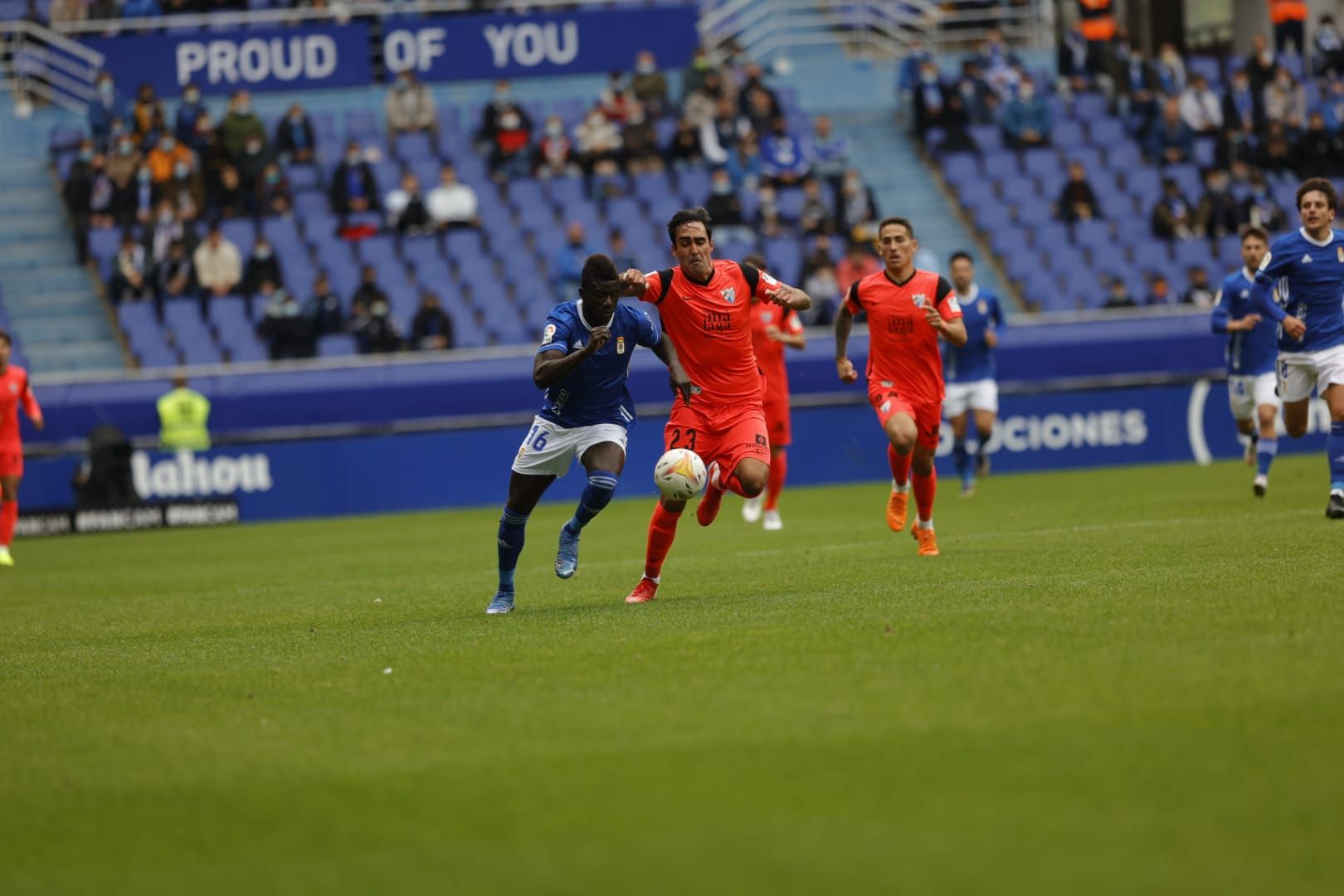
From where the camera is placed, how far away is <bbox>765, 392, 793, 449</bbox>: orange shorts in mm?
18578

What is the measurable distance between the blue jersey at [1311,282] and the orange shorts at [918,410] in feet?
9.97

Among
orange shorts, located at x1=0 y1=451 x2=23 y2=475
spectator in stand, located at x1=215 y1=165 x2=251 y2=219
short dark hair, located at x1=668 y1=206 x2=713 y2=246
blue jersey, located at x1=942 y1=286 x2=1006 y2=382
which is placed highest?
spectator in stand, located at x1=215 y1=165 x2=251 y2=219

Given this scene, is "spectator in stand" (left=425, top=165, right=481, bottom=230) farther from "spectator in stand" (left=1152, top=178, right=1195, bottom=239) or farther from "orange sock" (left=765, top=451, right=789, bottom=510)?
"spectator in stand" (left=1152, top=178, right=1195, bottom=239)

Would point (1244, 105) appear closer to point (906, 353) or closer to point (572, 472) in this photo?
point (572, 472)

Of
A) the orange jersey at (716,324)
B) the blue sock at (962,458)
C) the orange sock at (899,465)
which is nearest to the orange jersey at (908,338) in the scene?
the orange sock at (899,465)

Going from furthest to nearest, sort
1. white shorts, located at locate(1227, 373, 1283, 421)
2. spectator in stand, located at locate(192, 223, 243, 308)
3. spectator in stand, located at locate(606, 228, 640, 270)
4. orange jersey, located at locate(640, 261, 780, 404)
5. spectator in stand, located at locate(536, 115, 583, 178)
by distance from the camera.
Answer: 1. spectator in stand, located at locate(536, 115, 583, 178)
2. spectator in stand, located at locate(606, 228, 640, 270)
3. spectator in stand, located at locate(192, 223, 243, 308)
4. white shorts, located at locate(1227, 373, 1283, 421)
5. orange jersey, located at locate(640, 261, 780, 404)

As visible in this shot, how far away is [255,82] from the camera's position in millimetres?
32344

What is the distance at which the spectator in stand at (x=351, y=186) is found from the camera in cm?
2912

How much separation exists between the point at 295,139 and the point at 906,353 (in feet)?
62.0

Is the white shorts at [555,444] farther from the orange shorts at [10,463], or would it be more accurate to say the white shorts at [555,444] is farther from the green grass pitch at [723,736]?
the orange shorts at [10,463]

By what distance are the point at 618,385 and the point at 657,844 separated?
6.30m

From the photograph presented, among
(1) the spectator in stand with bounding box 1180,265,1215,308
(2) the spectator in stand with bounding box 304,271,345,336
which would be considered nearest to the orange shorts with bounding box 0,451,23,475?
(2) the spectator in stand with bounding box 304,271,345,336

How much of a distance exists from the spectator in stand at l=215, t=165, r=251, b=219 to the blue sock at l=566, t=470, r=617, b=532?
63.8 feet

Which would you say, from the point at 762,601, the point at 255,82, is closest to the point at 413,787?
the point at 762,601
